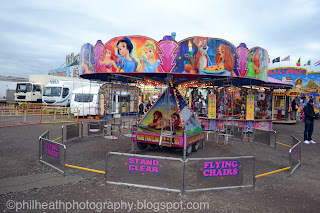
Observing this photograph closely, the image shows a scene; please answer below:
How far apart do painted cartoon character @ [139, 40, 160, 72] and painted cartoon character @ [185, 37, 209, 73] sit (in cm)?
98

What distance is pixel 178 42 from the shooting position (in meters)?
6.97

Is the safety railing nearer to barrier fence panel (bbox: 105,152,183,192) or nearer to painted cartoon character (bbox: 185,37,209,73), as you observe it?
barrier fence panel (bbox: 105,152,183,192)

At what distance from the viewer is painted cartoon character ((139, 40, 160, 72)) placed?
699 centimetres

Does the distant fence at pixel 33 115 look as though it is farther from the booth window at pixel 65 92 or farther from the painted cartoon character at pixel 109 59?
the painted cartoon character at pixel 109 59

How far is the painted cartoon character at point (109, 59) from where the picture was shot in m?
7.39

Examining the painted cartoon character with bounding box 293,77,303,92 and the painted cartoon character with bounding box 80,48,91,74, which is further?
the painted cartoon character with bounding box 293,77,303,92

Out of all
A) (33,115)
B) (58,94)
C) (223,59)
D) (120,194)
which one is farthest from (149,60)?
(58,94)

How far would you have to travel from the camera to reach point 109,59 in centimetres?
749

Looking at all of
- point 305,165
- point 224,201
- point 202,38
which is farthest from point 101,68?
point 305,165

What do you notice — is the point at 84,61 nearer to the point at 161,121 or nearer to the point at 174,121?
Answer: the point at 161,121

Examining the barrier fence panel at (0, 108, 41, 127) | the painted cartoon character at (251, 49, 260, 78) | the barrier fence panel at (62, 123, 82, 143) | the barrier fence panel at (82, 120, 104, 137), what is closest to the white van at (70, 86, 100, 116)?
the barrier fence panel at (0, 108, 41, 127)

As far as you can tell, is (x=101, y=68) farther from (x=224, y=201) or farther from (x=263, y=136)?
(x=263, y=136)

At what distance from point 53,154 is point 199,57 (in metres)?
5.14

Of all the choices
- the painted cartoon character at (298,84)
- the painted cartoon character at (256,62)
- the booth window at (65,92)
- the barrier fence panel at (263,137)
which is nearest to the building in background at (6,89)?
the booth window at (65,92)
